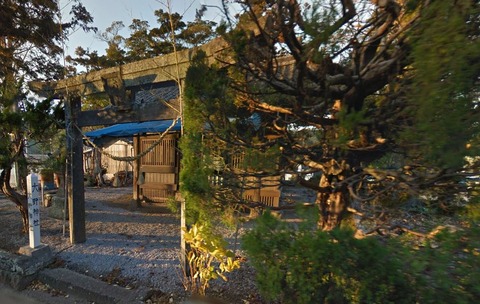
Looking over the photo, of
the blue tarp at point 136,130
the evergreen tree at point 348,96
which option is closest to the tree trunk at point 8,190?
the blue tarp at point 136,130

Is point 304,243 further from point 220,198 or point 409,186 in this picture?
point 220,198

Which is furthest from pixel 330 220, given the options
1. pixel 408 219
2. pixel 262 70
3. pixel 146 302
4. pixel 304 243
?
pixel 146 302

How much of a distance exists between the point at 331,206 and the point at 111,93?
11.0ft

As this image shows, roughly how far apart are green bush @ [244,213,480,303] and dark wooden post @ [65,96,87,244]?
3.90 metres

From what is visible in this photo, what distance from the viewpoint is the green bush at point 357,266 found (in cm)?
109

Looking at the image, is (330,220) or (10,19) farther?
(10,19)

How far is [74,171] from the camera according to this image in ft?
14.3

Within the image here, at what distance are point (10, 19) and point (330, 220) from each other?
8.41 metres

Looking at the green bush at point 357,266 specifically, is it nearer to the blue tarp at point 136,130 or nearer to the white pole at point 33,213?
the white pole at point 33,213

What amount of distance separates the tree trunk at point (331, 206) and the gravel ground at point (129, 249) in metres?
1.07

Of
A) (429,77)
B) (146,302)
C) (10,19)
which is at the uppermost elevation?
(10,19)

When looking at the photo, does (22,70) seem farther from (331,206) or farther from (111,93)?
(331,206)

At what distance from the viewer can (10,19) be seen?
21.1 ft

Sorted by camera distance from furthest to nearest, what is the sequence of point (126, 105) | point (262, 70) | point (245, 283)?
point (126, 105)
point (245, 283)
point (262, 70)
